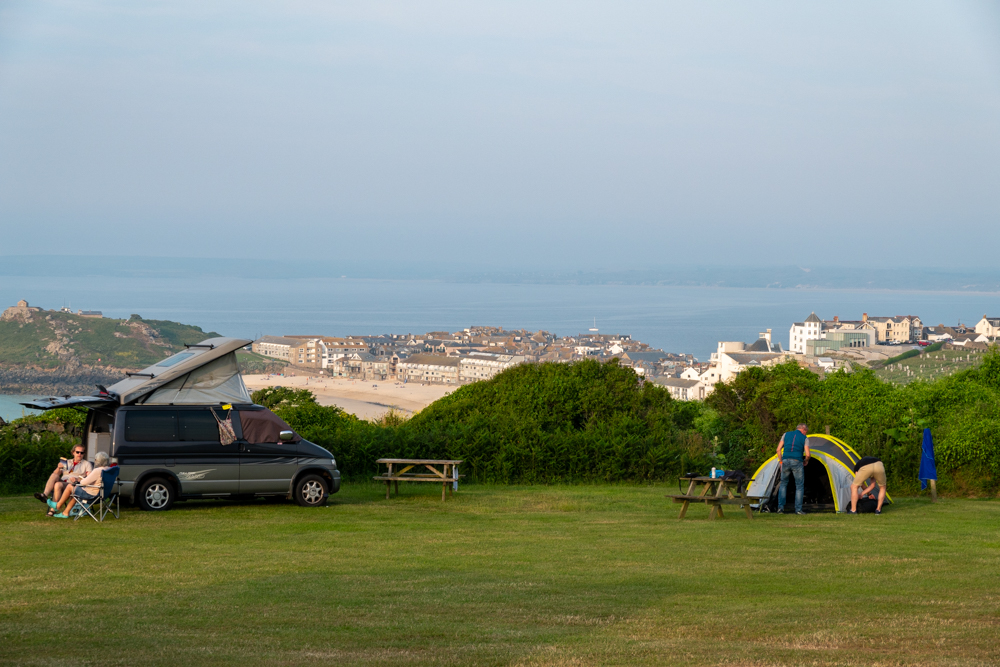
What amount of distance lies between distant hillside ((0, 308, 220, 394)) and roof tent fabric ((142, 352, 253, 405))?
3474 inches

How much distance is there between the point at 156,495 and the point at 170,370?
185 cm

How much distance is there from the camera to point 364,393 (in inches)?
4122

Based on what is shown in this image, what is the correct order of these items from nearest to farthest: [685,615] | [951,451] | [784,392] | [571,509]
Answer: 1. [685,615]
2. [571,509]
3. [951,451]
4. [784,392]

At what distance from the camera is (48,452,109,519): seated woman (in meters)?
13.7

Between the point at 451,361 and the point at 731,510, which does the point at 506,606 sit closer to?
the point at 731,510

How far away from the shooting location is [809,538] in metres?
12.9

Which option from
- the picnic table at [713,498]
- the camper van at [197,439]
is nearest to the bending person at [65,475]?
the camper van at [197,439]

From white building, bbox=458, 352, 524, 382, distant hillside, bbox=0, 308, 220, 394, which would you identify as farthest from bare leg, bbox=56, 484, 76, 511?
white building, bbox=458, 352, 524, 382

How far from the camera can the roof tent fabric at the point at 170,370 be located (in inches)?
587

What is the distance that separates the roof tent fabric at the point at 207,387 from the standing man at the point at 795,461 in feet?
27.4

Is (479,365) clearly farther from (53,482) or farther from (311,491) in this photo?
(53,482)

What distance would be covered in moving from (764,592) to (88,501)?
914 cm

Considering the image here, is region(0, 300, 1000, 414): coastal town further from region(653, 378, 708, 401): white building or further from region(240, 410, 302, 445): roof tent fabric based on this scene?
region(240, 410, 302, 445): roof tent fabric

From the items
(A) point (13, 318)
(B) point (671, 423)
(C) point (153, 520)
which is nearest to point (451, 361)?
(A) point (13, 318)
